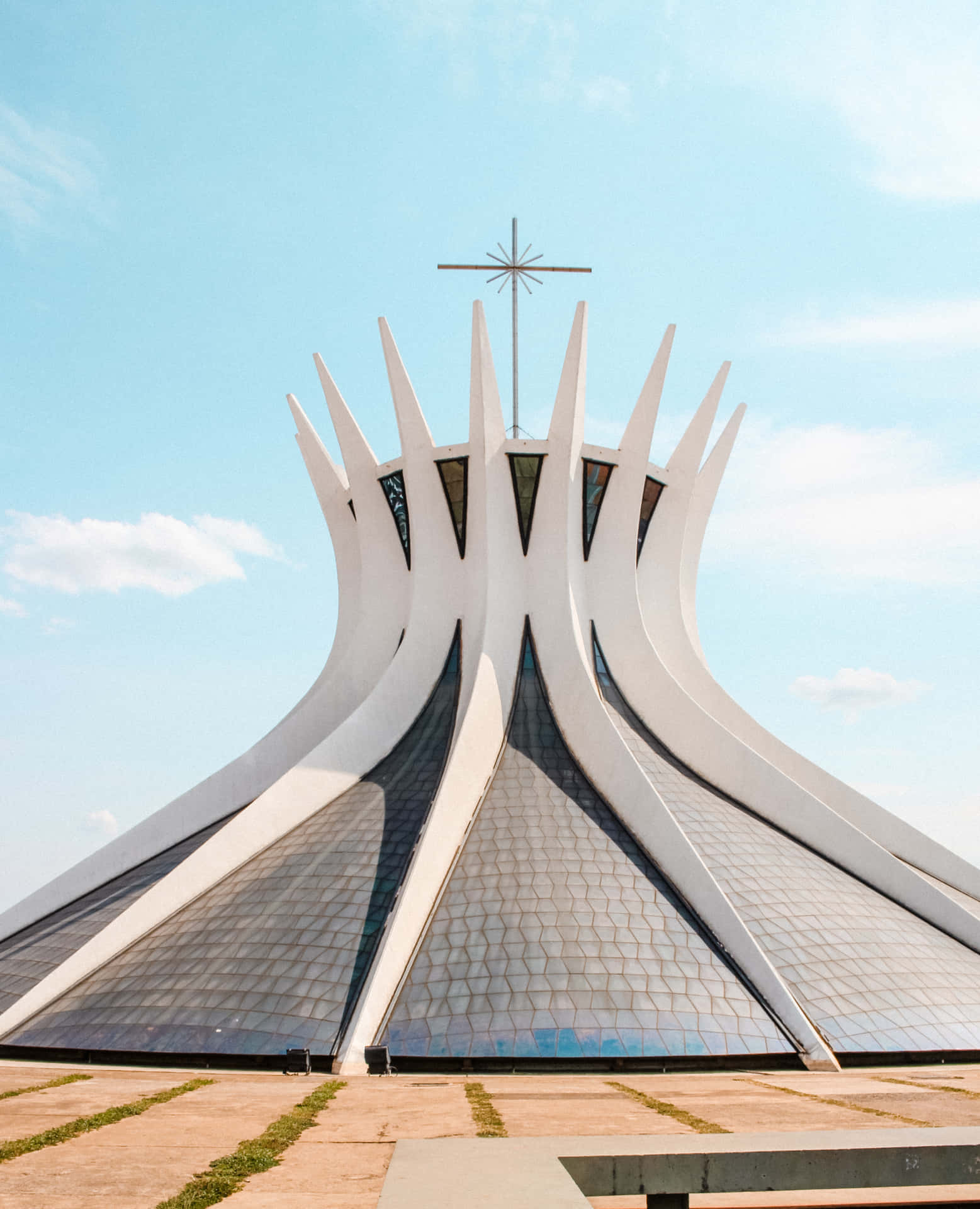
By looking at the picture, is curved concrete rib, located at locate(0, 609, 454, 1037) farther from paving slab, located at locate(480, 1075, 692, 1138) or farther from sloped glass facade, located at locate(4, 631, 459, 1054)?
paving slab, located at locate(480, 1075, 692, 1138)

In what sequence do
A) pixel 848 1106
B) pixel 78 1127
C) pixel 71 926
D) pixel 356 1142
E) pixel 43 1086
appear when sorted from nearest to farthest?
1. pixel 356 1142
2. pixel 78 1127
3. pixel 848 1106
4. pixel 43 1086
5. pixel 71 926

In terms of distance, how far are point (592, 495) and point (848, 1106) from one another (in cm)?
1708

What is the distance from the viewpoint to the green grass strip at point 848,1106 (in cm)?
798

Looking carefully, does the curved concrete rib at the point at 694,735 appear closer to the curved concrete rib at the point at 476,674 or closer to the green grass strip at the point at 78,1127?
the curved concrete rib at the point at 476,674

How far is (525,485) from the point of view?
936 inches

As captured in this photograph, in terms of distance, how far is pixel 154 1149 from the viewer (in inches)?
249

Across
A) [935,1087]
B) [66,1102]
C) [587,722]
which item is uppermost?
[587,722]

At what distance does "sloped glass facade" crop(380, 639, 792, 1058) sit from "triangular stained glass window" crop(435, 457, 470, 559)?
789 cm

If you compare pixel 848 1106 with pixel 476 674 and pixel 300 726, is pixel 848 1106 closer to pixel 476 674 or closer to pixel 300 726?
pixel 476 674

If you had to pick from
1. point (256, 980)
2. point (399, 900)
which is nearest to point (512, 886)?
point (399, 900)

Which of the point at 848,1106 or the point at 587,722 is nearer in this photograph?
the point at 848,1106

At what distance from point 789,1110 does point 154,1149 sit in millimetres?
5813

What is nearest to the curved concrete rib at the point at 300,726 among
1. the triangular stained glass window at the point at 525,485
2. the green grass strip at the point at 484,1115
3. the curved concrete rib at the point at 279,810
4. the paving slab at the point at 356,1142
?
the curved concrete rib at the point at 279,810

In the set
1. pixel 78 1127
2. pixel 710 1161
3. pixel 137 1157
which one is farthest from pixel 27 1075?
pixel 710 1161
